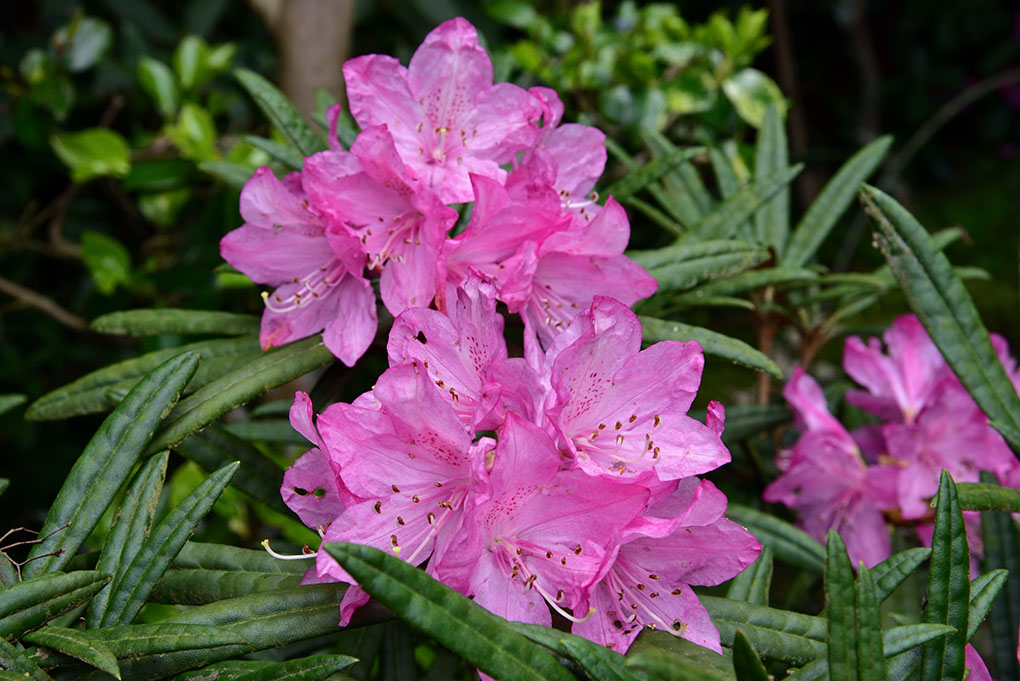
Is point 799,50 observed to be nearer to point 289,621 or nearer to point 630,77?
point 630,77

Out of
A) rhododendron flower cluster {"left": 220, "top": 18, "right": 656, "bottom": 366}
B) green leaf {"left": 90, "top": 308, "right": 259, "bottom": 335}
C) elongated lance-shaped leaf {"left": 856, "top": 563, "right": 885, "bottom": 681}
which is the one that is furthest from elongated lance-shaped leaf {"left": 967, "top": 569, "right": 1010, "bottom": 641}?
green leaf {"left": 90, "top": 308, "right": 259, "bottom": 335}

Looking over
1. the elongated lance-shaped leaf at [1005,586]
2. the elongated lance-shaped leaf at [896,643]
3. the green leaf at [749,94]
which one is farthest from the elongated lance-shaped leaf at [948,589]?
the green leaf at [749,94]

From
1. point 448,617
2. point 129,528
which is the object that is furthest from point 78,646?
point 448,617

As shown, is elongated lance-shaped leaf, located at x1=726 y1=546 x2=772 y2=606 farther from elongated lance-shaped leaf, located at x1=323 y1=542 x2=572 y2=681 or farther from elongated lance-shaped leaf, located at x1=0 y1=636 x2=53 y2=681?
elongated lance-shaped leaf, located at x1=0 y1=636 x2=53 y2=681

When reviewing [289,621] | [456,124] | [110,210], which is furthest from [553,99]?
[110,210]

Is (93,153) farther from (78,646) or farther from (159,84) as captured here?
(78,646)

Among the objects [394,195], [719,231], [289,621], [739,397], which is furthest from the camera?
[739,397]

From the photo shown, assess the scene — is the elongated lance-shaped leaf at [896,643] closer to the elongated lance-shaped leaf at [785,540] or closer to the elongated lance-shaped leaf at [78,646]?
the elongated lance-shaped leaf at [785,540]
